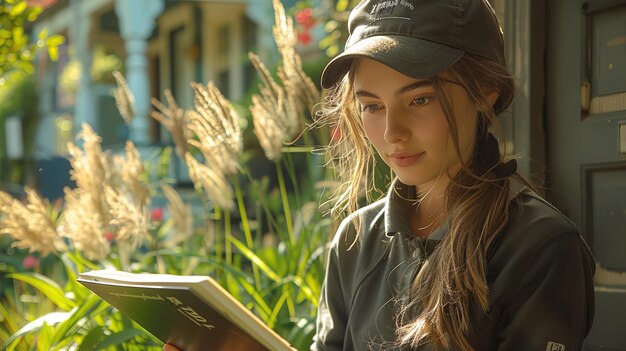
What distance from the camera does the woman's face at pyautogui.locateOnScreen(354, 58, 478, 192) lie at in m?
1.60

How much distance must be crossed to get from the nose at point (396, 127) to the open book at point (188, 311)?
424 mm

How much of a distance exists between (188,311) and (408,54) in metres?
0.63

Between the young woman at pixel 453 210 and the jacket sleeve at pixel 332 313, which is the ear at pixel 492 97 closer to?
the young woman at pixel 453 210

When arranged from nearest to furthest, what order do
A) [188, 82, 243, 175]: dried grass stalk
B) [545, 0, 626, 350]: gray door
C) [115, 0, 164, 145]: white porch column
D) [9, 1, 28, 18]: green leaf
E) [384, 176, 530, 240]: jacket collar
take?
[384, 176, 530, 240]: jacket collar
[545, 0, 626, 350]: gray door
[188, 82, 243, 175]: dried grass stalk
[9, 1, 28, 18]: green leaf
[115, 0, 164, 145]: white porch column

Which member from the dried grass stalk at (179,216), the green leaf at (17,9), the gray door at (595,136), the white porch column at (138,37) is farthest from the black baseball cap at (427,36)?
the white porch column at (138,37)

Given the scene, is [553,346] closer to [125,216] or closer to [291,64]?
[291,64]

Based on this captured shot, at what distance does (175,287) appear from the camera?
151 centimetres

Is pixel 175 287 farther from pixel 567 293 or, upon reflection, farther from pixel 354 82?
pixel 567 293

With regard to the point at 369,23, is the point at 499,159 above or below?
below

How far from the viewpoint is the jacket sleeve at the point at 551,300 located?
146 cm

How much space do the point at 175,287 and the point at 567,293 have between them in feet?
2.26

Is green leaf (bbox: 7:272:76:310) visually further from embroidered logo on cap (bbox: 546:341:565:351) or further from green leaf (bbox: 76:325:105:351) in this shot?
embroidered logo on cap (bbox: 546:341:565:351)

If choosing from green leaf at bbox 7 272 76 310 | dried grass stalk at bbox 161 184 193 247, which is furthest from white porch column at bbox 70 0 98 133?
green leaf at bbox 7 272 76 310

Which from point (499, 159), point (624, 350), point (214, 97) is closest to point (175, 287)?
point (499, 159)
